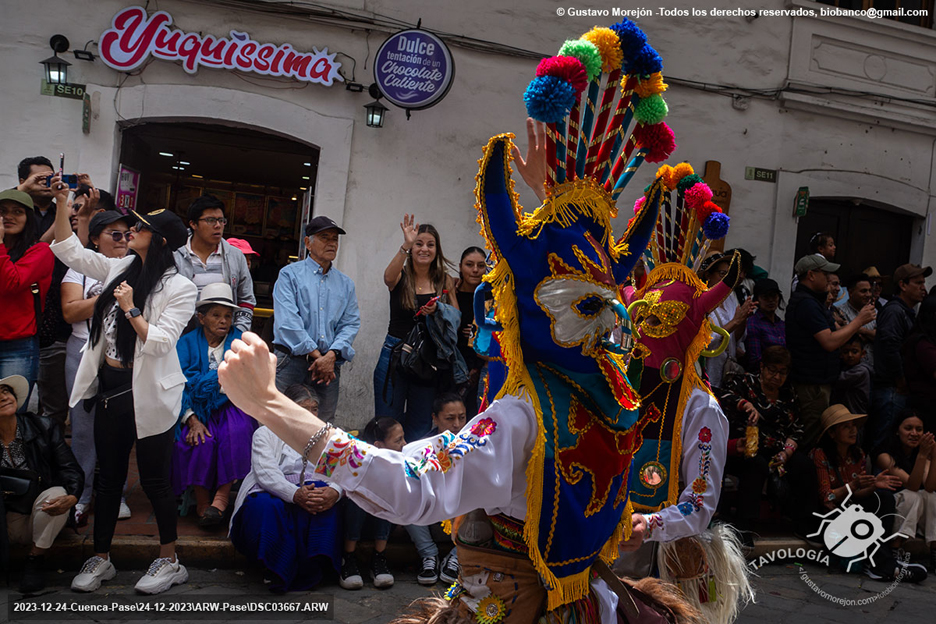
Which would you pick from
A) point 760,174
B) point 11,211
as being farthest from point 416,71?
point 760,174

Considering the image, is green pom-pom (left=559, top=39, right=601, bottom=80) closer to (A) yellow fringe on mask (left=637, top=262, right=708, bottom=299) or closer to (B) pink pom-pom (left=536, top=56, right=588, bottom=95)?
(B) pink pom-pom (left=536, top=56, right=588, bottom=95)

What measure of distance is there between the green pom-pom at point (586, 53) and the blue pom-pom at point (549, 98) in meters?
0.13

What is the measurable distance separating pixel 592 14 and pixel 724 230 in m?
5.19

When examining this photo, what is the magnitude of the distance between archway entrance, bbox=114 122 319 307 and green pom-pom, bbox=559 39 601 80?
577cm

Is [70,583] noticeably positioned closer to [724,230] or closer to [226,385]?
[226,385]

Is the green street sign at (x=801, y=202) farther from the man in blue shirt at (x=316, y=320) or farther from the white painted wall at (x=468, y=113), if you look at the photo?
the man in blue shirt at (x=316, y=320)

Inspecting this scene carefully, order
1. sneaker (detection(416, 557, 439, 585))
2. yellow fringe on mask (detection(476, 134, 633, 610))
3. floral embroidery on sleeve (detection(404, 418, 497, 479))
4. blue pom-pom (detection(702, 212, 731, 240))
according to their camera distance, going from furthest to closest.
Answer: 1. sneaker (detection(416, 557, 439, 585))
2. blue pom-pom (detection(702, 212, 731, 240))
3. yellow fringe on mask (detection(476, 134, 633, 610))
4. floral embroidery on sleeve (detection(404, 418, 497, 479))

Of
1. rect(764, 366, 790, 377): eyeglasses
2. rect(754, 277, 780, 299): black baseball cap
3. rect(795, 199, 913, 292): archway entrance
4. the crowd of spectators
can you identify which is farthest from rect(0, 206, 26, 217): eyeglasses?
rect(795, 199, 913, 292): archway entrance

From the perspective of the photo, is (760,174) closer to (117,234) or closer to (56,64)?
(117,234)

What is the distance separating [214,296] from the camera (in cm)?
546

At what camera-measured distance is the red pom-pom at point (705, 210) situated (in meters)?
3.72

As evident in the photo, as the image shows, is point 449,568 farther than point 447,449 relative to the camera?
Yes

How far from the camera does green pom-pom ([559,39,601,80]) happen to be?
219 cm

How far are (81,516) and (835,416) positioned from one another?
19.4 feet
